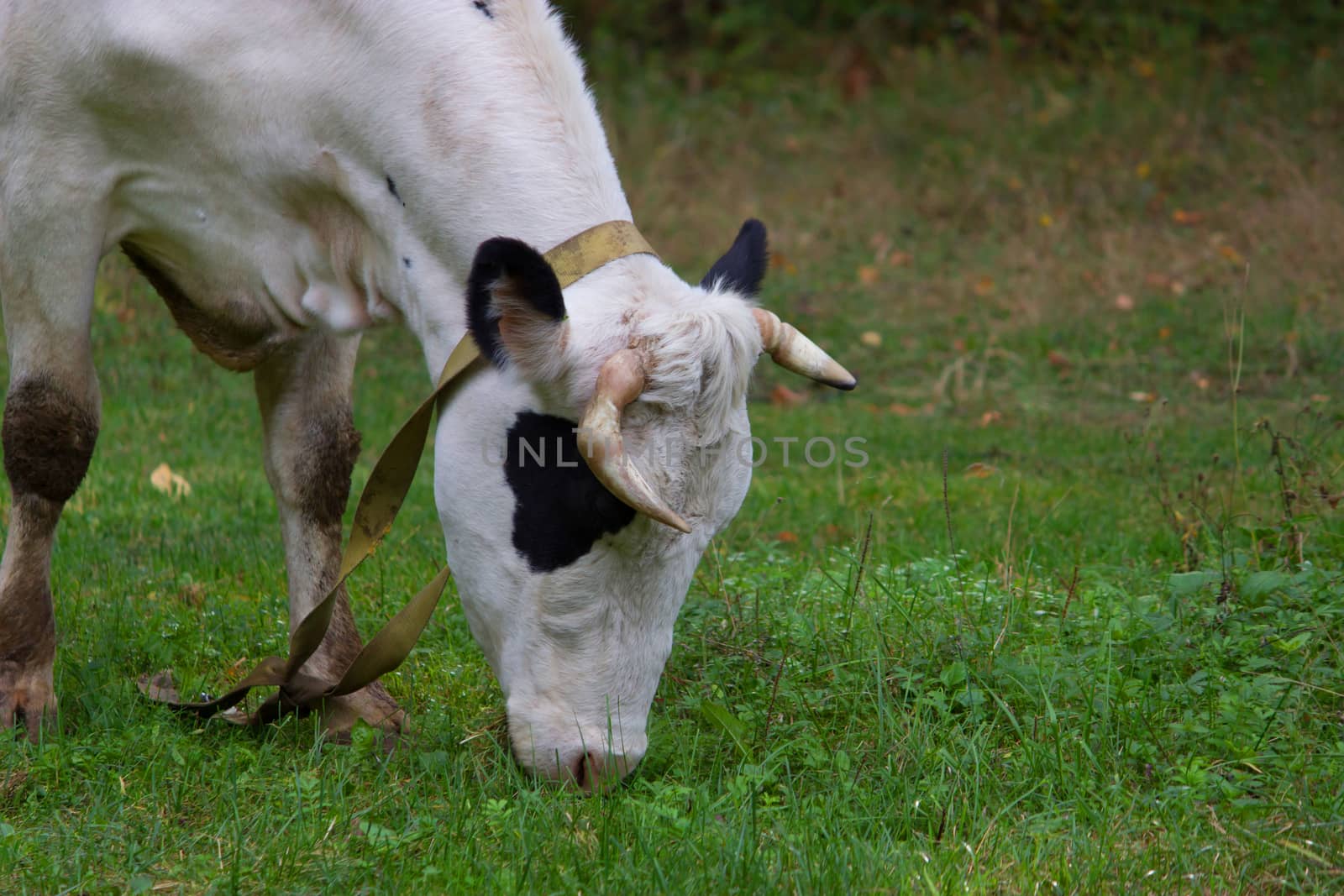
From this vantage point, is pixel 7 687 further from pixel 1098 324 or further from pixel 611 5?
pixel 611 5

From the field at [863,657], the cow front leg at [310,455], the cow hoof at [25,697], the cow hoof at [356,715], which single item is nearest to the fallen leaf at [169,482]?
the field at [863,657]

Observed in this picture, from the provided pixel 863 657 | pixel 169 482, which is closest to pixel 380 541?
pixel 863 657

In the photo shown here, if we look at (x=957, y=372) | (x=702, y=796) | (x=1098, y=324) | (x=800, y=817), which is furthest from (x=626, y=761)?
(x=1098, y=324)

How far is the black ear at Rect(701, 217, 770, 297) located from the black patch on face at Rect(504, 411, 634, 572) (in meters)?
0.49

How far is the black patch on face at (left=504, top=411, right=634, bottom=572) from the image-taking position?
3008 millimetres

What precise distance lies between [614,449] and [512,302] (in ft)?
1.17

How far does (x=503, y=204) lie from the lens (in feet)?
10.5

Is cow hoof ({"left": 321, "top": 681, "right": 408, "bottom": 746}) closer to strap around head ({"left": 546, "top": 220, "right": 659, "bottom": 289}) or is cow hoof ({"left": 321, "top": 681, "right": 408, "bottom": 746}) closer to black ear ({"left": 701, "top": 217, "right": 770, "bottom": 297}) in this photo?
strap around head ({"left": 546, "top": 220, "right": 659, "bottom": 289})

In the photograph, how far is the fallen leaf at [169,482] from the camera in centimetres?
612

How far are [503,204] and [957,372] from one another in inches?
235

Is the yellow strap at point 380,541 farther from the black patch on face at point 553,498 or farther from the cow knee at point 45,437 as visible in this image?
the cow knee at point 45,437

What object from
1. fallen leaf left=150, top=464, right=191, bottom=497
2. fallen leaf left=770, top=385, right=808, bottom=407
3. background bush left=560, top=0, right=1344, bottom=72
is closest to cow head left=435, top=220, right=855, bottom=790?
fallen leaf left=150, top=464, right=191, bottom=497

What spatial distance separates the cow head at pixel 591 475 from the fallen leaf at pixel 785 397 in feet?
17.2

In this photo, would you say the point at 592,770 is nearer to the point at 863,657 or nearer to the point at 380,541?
the point at 380,541
